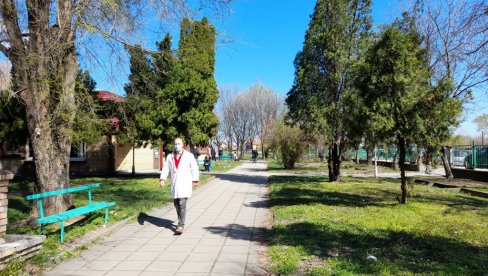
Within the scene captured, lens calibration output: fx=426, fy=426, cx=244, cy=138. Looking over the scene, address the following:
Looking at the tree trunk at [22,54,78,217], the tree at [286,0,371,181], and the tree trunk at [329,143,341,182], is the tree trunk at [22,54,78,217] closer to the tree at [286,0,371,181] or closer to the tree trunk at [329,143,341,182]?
the tree at [286,0,371,181]

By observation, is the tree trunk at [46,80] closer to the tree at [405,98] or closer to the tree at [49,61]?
the tree at [49,61]

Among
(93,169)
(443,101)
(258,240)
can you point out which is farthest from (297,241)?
(93,169)

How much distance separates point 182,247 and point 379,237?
3288mm

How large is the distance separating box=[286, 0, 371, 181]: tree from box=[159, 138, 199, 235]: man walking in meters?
11.0

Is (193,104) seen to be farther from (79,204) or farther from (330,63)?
(79,204)

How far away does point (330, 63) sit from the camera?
1895cm

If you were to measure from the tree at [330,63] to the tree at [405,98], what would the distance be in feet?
24.8

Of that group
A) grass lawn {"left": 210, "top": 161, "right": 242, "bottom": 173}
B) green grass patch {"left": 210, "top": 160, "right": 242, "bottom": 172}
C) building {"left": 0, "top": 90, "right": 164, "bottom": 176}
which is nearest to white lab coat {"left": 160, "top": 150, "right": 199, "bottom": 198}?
building {"left": 0, "top": 90, "right": 164, "bottom": 176}

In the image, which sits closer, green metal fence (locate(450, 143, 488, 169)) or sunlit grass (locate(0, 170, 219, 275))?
sunlit grass (locate(0, 170, 219, 275))

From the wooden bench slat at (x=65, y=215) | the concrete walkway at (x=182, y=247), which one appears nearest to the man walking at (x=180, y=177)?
the concrete walkway at (x=182, y=247)

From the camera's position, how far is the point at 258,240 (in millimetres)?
7473

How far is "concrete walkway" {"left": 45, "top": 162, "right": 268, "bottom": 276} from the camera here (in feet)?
18.6

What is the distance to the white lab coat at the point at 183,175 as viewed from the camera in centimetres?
812

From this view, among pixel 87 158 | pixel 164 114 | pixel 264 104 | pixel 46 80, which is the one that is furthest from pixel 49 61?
pixel 264 104
